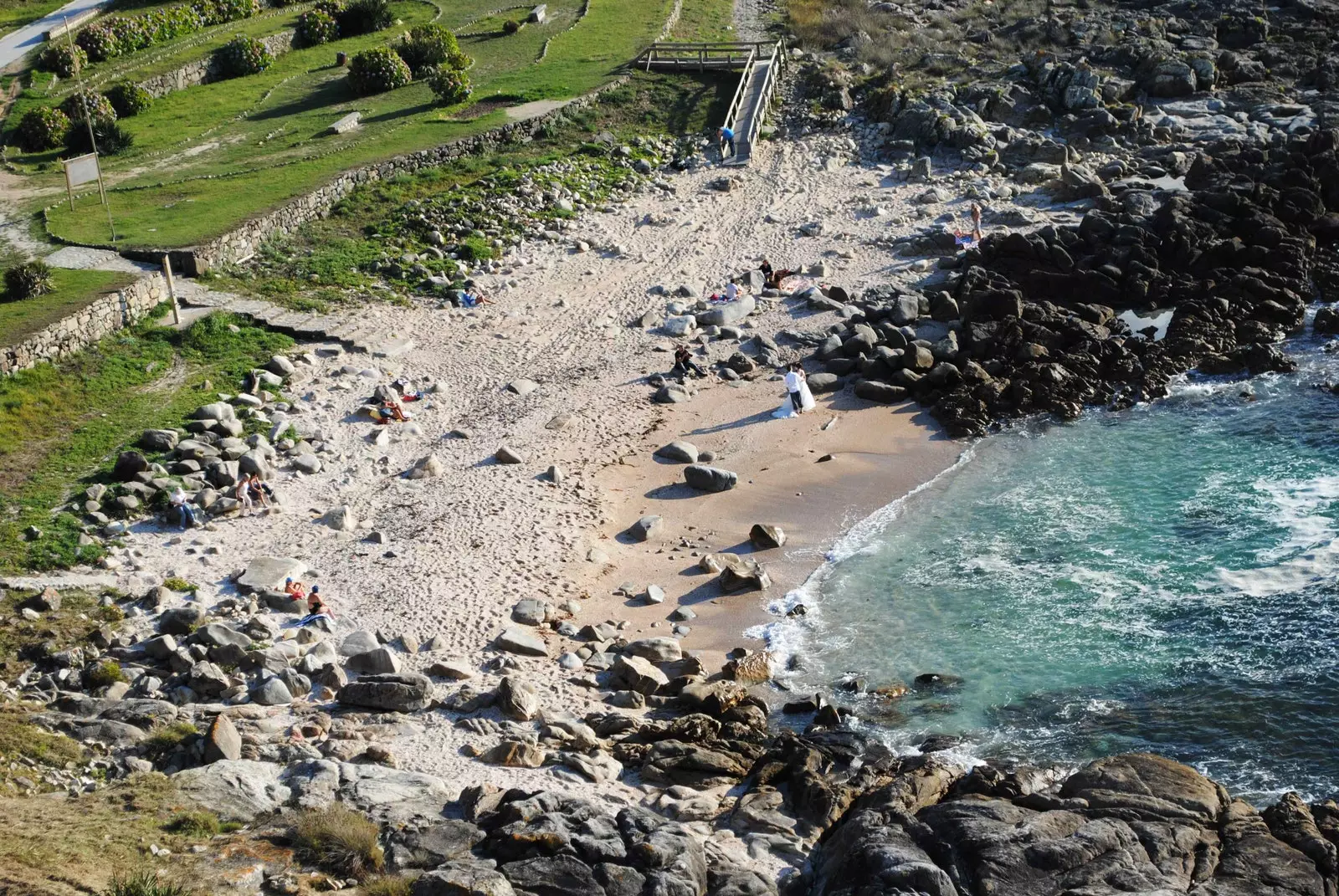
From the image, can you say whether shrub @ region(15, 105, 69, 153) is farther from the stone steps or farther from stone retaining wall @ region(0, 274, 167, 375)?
stone retaining wall @ region(0, 274, 167, 375)

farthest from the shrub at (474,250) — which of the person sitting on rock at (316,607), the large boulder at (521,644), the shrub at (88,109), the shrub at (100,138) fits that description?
the large boulder at (521,644)

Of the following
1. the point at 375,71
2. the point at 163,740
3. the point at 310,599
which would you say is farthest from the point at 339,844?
the point at 375,71

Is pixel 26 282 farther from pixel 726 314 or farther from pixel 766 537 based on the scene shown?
pixel 766 537

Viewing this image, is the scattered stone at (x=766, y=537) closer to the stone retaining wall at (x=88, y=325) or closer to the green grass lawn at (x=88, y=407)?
the green grass lawn at (x=88, y=407)

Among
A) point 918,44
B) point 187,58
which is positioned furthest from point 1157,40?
point 187,58

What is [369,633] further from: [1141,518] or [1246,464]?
[1246,464]
